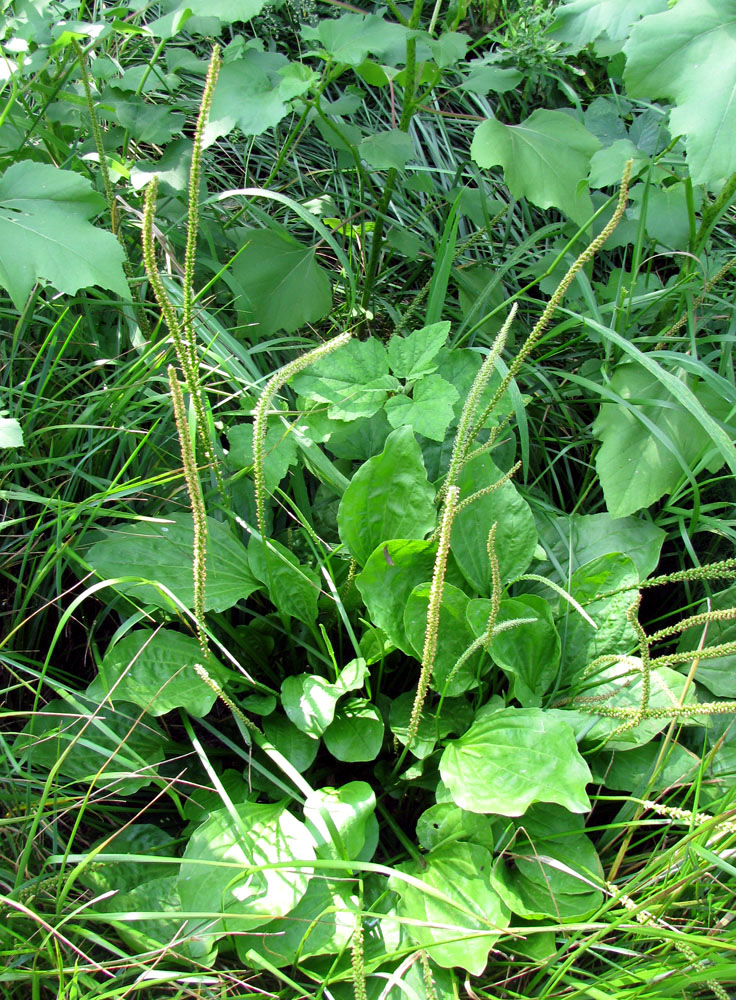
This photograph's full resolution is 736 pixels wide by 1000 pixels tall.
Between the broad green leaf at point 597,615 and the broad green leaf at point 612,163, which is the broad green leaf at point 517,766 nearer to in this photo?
the broad green leaf at point 597,615

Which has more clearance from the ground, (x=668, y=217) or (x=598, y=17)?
(x=598, y=17)

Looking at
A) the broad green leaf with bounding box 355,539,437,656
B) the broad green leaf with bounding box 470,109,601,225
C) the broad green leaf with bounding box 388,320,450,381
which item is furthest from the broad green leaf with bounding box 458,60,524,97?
the broad green leaf with bounding box 355,539,437,656

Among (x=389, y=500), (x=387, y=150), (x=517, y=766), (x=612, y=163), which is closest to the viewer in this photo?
(x=517, y=766)

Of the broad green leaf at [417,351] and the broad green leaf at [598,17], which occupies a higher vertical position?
the broad green leaf at [598,17]

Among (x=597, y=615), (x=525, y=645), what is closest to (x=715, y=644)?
(x=597, y=615)

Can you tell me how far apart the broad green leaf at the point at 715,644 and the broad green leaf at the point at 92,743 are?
3.04ft

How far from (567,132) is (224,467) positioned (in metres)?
0.94

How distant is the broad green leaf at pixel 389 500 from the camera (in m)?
1.28

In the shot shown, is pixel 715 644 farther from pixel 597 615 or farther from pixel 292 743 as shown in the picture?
pixel 292 743

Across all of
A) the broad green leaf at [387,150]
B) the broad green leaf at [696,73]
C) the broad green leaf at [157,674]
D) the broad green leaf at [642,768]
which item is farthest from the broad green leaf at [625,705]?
the broad green leaf at [387,150]

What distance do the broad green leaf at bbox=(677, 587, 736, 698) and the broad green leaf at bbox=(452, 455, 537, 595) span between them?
1.08 feet

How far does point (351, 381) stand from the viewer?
137cm

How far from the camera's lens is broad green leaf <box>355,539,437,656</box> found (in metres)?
1.22

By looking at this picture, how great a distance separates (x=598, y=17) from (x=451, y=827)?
1.43 metres
